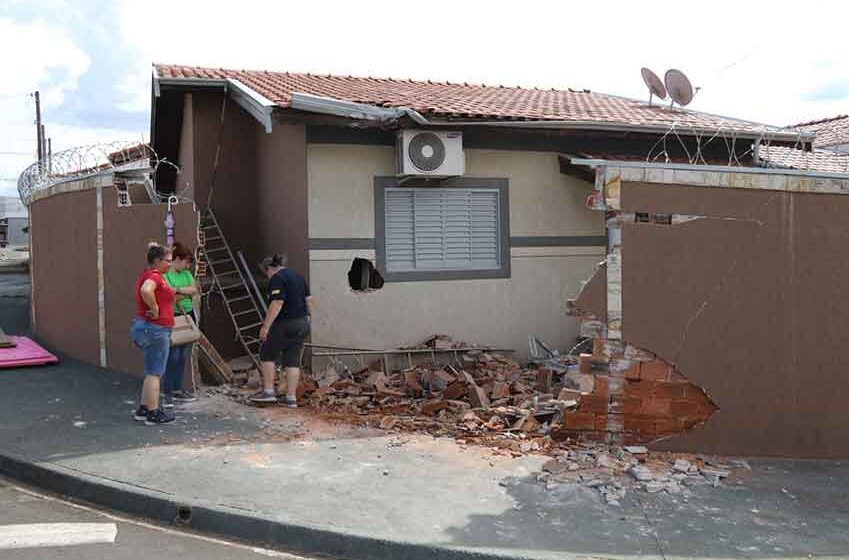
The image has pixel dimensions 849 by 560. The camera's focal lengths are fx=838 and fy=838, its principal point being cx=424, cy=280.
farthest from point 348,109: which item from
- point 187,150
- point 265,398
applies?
point 187,150

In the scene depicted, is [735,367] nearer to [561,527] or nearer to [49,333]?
[561,527]

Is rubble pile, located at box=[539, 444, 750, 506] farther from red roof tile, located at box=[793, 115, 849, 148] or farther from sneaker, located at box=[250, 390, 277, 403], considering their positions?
red roof tile, located at box=[793, 115, 849, 148]

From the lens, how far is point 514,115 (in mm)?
10328

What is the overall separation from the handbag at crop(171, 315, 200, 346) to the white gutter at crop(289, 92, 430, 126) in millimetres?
2593

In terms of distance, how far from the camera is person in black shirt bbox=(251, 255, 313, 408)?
8.06 meters

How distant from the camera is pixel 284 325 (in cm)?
812

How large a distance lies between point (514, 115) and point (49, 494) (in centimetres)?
676

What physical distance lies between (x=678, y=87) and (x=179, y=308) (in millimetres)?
8389

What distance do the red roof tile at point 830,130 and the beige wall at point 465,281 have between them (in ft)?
27.2

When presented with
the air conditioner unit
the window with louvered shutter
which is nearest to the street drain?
the window with louvered shutter

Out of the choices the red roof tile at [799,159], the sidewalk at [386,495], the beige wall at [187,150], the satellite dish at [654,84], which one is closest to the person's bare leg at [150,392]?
the sidewalk at [386,495]

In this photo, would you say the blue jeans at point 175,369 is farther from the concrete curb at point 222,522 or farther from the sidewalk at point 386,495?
the concrete curb at point 222,522

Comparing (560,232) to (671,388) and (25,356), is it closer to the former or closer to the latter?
(671,388)

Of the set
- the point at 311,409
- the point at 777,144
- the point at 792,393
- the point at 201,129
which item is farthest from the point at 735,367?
the point at 201,129
